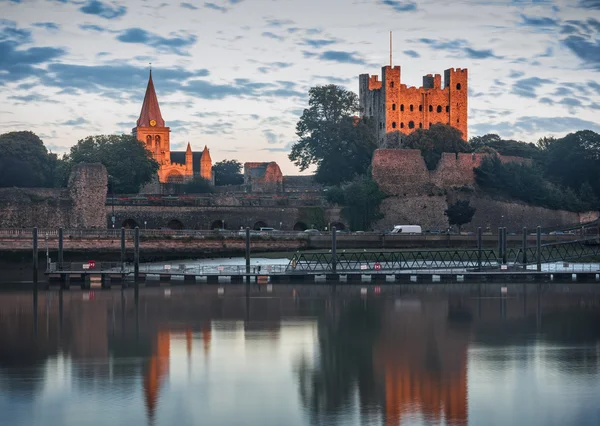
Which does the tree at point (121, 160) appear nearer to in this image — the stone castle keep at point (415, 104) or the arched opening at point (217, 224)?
the arched opening at point (217, 224)

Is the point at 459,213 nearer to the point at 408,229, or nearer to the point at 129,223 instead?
the point at 408,229

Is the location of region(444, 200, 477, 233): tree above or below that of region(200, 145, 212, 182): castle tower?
below

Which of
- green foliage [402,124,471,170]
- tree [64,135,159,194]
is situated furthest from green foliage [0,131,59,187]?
green foliage [402,124,471,170]

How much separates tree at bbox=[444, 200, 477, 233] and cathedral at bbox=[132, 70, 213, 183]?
198ft

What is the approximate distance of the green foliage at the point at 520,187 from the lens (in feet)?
201

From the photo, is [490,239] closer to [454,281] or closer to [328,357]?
[454,281]

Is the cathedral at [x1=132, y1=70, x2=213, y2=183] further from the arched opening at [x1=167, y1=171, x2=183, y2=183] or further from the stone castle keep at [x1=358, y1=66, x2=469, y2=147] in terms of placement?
the stone castle keep at [x1=358, y1=66, x2=469, y2=147]

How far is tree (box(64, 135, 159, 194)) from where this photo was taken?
70562mm

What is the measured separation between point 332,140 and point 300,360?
47.9m

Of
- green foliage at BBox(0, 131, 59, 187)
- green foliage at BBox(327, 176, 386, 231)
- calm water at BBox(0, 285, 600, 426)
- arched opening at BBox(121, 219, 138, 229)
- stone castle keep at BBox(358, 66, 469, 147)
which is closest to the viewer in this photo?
calm water at BBox(0, 285, 600, 426)

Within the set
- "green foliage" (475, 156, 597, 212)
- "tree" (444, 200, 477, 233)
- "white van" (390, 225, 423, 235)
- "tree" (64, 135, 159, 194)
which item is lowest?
"white van" (390, 225, 423, 235)

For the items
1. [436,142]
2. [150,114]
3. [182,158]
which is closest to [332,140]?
[436,142]

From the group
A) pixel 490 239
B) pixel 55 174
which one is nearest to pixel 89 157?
pixel 55 174

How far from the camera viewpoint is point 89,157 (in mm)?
70938
